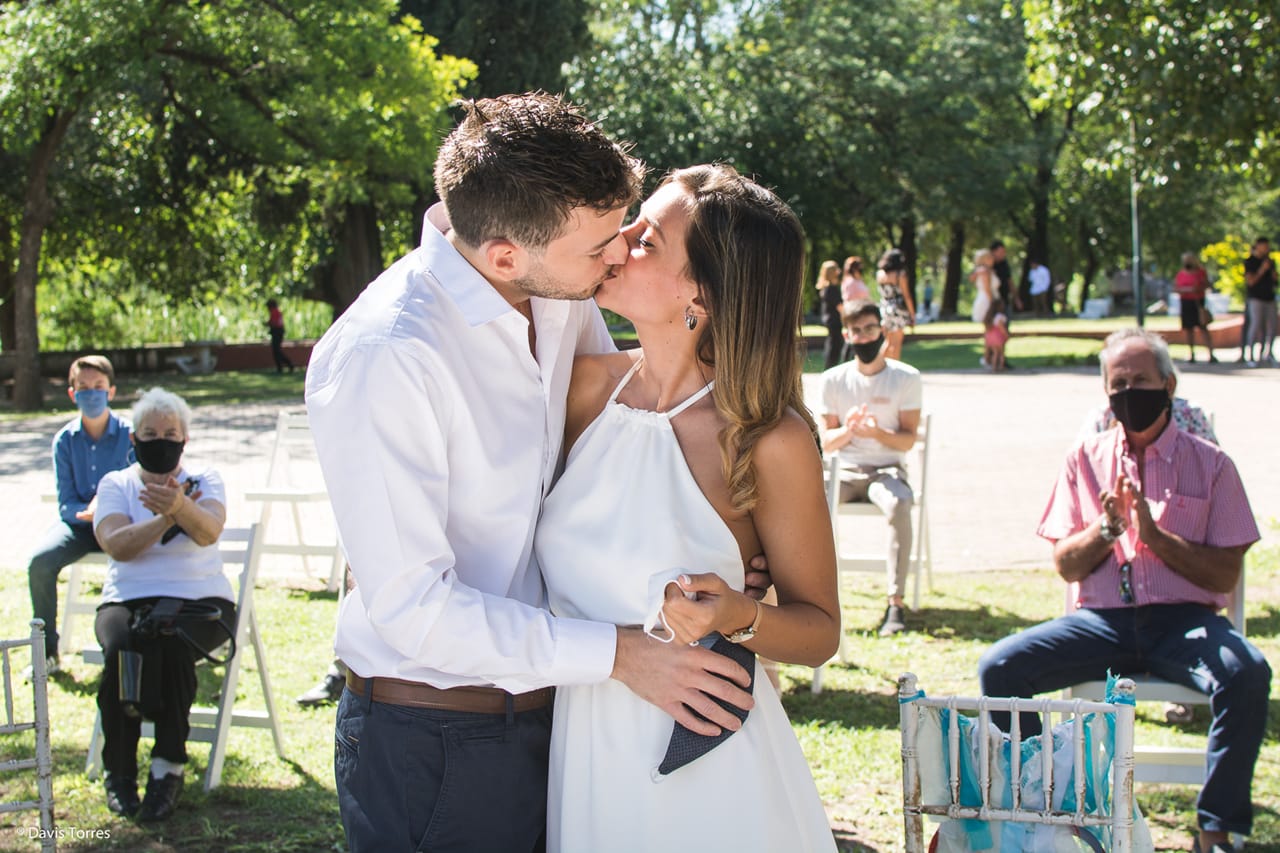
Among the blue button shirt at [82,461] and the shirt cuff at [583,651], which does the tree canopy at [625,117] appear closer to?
the shirt cuff at [583,651]

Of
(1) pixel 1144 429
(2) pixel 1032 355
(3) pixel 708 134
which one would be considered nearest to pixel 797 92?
(3) pixel 708 134

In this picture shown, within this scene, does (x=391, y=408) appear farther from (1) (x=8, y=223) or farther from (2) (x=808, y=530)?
(1) (x=8, y=223)

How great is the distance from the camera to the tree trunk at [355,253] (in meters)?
26.5

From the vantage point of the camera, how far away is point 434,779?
2.33 metres

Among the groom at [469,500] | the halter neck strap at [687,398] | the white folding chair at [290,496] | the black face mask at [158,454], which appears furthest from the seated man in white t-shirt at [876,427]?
the groom at [469,500]

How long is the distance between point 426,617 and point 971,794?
132 centimetres

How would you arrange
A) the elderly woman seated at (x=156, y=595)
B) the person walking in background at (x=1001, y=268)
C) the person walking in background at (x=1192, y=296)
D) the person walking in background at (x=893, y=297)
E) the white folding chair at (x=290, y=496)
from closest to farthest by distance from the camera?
the elderly woman seated at (x=156, y=595) → the white folding chair at (x=290, y=496) → the person walking in background at (x=893, y=297) → the person walking in background at (x=1192, y=296) → the person walking in background at (x=1001, y=268)

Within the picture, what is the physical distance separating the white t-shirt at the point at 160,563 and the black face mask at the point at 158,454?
10cm

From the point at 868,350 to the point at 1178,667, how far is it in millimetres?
3727

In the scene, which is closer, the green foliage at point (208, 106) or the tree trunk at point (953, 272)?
the green foliage at point (208, 106)

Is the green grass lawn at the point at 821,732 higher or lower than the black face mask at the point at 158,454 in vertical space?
lower

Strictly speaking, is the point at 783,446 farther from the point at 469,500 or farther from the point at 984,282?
the point at 984,282

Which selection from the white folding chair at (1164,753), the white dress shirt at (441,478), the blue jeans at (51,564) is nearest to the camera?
the white dress shirt at (441,478)

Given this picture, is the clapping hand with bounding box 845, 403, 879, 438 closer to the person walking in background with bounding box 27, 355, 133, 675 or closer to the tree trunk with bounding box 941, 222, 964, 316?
the person walking in background with bounding box 27, 355, 133, 675
